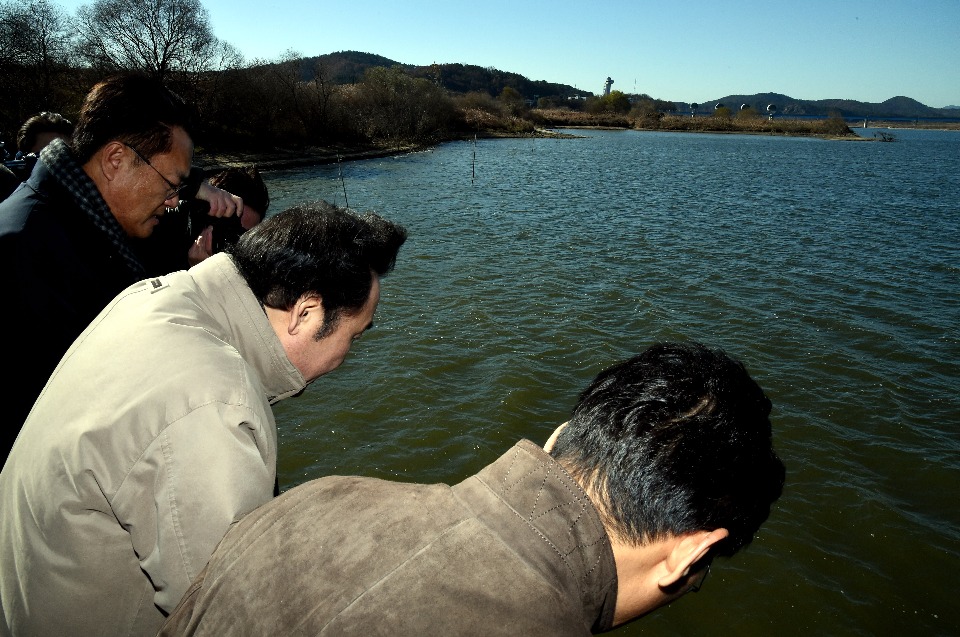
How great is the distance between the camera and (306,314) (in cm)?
194

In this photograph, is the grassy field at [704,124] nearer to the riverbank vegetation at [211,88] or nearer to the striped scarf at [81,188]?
the riverbank vegetation at [211,88]

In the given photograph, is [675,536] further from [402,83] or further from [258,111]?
[402,83]

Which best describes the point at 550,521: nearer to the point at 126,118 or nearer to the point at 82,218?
the point at 82,218

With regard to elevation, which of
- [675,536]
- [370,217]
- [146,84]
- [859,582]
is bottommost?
[859,582]

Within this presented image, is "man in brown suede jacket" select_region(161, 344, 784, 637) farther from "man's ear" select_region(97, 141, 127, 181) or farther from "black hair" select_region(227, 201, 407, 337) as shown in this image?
"man's ear" select_region(97, 141, 127, 181)

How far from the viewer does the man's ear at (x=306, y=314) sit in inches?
74.9

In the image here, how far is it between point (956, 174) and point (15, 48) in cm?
6139

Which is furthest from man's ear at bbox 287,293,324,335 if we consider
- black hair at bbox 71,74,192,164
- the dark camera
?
the dark camera

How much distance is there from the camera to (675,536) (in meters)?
1.27

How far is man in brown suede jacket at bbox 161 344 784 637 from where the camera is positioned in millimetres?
936

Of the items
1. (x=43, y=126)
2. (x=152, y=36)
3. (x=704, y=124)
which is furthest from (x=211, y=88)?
(x=704, y=124)

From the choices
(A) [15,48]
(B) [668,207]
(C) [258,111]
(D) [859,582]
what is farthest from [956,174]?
(A) [15,48]

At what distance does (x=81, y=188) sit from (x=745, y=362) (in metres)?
8.06

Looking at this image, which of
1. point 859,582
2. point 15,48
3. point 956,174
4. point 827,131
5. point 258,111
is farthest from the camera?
point 827,131
